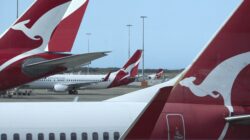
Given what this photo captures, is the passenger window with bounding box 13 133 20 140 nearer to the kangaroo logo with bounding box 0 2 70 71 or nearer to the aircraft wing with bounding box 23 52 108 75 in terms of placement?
the aircraft wing with bounding box 23 52 108 75

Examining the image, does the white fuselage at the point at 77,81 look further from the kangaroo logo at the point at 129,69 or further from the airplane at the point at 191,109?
the airplane at the point at 191,109

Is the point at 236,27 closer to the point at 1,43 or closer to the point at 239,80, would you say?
the point at 239,80

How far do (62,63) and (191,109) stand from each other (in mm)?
6511

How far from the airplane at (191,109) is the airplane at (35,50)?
526 centimetres

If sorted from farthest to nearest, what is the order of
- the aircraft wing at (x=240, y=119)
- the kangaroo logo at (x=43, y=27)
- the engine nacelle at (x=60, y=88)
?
the engine nacelle at (x=60, y=88) < the kangaroo logo at (x=43, y=27) < the aircraft wing at (x=240, y=119)

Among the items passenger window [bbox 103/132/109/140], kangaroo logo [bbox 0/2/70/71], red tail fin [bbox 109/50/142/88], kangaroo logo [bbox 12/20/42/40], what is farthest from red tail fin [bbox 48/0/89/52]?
red tail fin [bbox 109/50/142/88]

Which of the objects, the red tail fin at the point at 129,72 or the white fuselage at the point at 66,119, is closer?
the white fuselage at the point at 66,119

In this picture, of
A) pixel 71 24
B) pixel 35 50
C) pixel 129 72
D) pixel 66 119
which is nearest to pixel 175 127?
pixel 66 119

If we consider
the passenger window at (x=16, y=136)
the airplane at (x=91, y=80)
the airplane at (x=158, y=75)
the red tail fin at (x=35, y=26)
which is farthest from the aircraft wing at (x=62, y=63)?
the airplane at (x=158, y=75)

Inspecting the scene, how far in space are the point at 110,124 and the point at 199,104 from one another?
4.30ft

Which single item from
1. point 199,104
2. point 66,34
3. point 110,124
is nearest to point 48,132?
point 110,124

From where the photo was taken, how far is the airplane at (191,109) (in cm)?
746

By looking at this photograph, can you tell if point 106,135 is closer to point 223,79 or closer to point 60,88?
point 223,79

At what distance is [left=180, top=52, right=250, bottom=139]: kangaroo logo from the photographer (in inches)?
310
